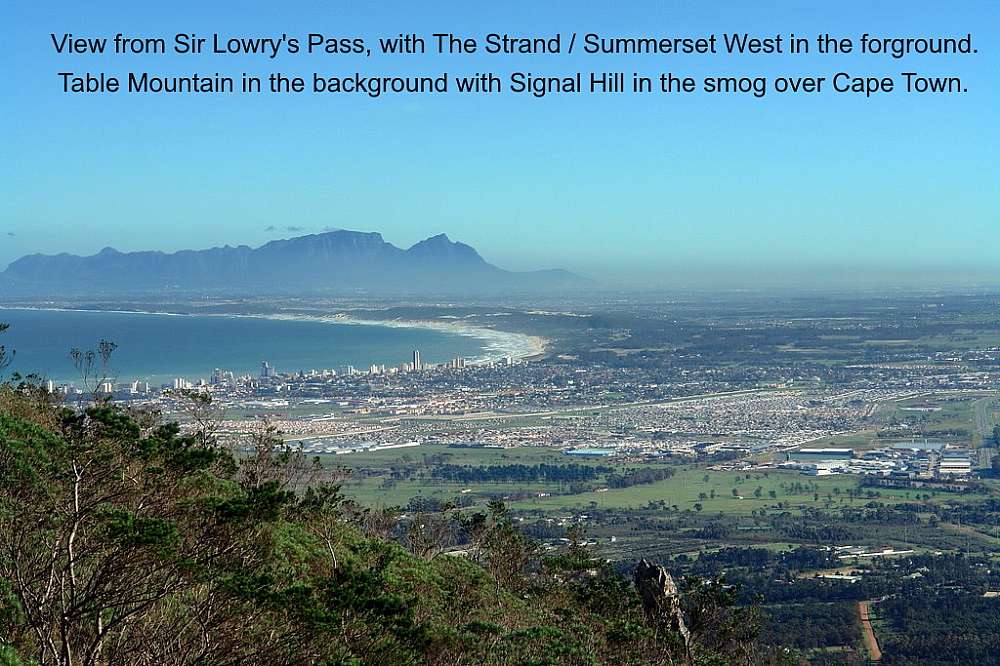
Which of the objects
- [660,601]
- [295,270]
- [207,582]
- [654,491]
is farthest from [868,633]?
[295,270]

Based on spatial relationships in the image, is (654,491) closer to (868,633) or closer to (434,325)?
(868,633)

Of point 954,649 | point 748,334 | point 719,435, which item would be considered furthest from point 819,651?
point 748,334

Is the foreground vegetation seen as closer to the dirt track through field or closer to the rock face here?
the rock face

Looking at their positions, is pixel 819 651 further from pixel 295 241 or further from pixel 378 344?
pixel 295 241

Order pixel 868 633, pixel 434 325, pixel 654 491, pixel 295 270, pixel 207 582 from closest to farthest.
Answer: pixel 207 582 → pixel 868 633 → pixel 654 491 → pixel 434 325 → pixel 295 270

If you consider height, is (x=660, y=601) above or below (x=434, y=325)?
above

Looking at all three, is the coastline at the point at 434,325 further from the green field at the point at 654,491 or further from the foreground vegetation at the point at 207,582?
the foreground vegetation at the point at 207,582
